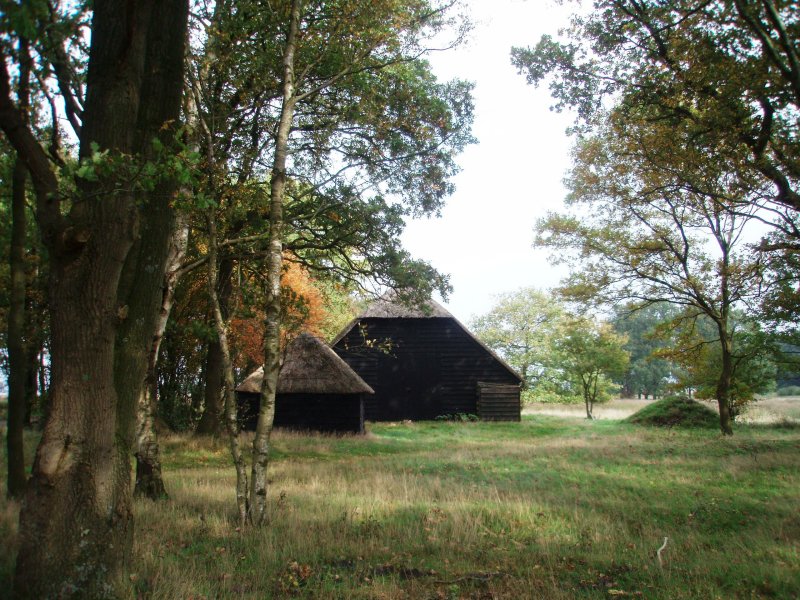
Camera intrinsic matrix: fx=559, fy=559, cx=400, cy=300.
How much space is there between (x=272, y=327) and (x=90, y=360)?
9.98 ft

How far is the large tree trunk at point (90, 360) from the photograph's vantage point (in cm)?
418

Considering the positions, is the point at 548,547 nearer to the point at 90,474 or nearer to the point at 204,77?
the point at 90,474

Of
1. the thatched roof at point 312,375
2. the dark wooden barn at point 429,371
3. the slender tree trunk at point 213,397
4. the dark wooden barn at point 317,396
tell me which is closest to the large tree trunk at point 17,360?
the slender tree trunk at point 213,397

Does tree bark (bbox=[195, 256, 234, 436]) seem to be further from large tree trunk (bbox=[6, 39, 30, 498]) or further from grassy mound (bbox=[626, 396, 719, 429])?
grassy mound (bbox=[626, 396, 719, 429])

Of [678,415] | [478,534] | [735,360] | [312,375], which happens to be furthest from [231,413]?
[735,360]

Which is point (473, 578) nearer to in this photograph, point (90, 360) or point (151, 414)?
point (90, 360)

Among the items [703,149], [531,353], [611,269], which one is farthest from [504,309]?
[703,149]

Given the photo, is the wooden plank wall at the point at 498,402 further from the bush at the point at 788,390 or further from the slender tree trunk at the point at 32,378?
the bush at the point at 788,390

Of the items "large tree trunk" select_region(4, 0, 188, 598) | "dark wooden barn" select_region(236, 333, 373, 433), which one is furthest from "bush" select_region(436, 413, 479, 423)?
"large tree trunk" select_region(4, 0, 188, 598)

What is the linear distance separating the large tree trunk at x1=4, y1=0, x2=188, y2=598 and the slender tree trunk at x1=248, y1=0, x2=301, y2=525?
2114 mm

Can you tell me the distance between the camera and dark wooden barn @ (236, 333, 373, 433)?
22812 millimetres

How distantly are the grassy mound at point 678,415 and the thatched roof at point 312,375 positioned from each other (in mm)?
15683

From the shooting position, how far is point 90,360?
4.35 metres

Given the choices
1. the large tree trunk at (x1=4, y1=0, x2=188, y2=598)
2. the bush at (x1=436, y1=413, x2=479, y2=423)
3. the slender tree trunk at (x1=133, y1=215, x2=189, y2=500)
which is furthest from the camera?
the bush at (x1=436, y1=413, x2=479, y2=423)
